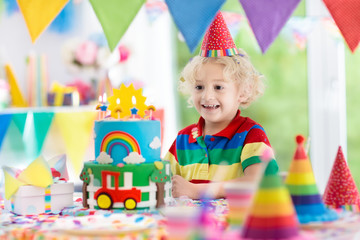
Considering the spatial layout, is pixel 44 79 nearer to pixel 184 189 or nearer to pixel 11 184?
pixel 184 189

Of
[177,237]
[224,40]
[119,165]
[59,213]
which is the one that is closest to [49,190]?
[59,213]

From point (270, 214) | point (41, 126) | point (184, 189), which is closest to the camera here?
point (270, 214)

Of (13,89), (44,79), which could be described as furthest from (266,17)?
(44,79)

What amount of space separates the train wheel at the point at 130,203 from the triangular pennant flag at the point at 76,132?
1.91 m

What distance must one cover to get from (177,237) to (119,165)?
1.48 feet

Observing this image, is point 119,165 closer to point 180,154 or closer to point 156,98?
point 180,154

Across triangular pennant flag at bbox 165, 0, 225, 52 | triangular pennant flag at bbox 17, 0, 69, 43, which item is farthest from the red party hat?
triangular pennant flag at bbox 17, 0, 69, 43

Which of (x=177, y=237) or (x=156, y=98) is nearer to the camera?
(x=177, y=237)

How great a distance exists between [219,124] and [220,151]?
12cm

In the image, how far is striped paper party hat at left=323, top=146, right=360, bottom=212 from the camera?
1148 millimetres

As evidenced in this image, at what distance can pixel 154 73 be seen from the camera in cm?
388

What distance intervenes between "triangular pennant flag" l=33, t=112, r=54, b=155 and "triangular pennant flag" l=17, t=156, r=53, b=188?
1.73 metres

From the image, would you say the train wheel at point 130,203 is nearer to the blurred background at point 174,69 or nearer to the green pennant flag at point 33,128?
the green pennant flag at point 33,128

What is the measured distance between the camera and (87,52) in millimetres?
3547
